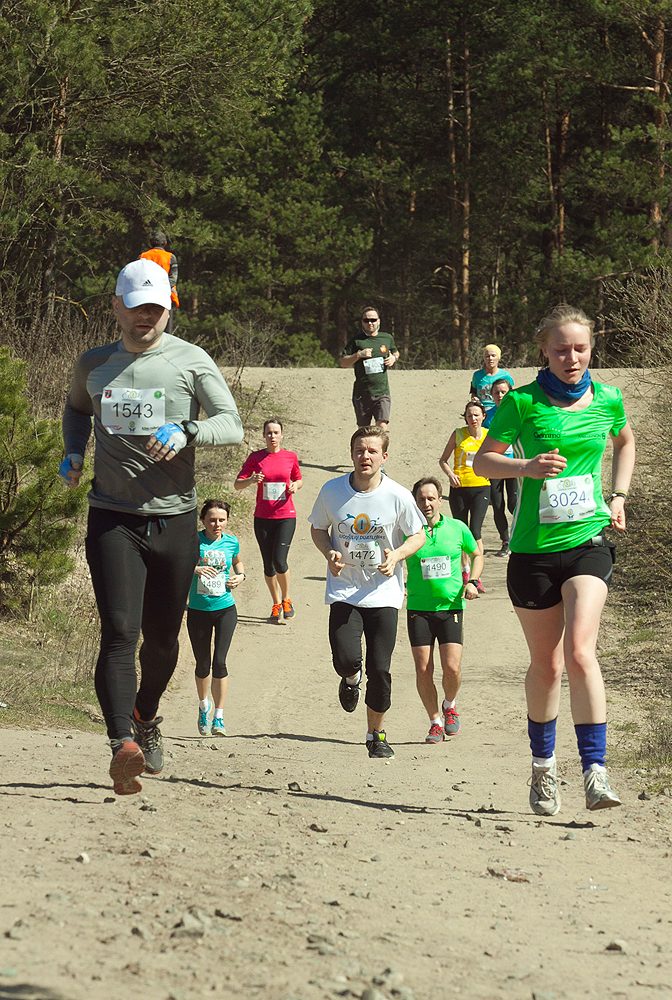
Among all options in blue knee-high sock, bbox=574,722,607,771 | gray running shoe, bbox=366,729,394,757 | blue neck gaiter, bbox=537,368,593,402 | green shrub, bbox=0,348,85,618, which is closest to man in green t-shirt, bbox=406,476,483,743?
gray running shoe, bbox=366,729,394,757

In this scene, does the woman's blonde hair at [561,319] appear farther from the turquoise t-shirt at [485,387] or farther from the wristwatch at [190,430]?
the turquoise t-shirt at [485,387]

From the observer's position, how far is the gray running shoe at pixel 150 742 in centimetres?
671

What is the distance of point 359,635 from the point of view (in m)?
8.52

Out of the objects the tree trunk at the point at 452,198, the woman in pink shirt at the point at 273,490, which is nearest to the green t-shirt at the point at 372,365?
the woman in pink shirt at the point at 273,490

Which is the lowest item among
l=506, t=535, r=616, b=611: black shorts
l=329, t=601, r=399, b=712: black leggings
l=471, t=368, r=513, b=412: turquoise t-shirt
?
l=329, t=601, r=399, b=712: black leggings

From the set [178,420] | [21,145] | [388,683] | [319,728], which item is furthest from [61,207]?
[178,420]

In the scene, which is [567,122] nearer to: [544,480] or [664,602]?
[664,602]

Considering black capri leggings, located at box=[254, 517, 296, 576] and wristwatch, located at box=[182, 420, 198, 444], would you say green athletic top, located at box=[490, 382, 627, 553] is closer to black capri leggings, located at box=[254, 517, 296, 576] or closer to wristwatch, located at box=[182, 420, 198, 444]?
wristwatch, located at box=[182, 420, 198, 444]

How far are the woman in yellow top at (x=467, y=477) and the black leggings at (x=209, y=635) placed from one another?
443 centimetres

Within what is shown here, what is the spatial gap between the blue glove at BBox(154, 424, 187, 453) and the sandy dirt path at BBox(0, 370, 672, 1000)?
4.95ft

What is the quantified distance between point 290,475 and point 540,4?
80.3 ft

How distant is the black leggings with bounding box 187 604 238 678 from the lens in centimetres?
1039

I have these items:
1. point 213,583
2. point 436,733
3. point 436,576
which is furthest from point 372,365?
point 436,733

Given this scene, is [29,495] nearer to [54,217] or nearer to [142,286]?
[142,286]
